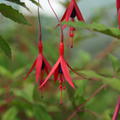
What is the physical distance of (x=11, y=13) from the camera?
1.03m

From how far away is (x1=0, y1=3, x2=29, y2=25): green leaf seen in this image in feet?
3.33

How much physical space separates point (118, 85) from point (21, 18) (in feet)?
0.99

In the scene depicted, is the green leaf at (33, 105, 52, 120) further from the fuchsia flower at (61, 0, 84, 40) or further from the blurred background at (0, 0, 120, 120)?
the fuchsia flower at (61, 0, 84, 40)

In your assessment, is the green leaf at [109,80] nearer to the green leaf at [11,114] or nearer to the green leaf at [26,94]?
the green leaf at [26,94]

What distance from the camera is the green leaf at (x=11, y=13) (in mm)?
1015

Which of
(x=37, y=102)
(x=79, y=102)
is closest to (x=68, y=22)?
(x=79, y=102)

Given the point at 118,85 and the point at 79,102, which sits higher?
the point at 118,85

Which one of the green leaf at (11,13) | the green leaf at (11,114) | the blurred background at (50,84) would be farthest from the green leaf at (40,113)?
the green leaf at (11,13)

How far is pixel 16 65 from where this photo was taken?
7.57 ft

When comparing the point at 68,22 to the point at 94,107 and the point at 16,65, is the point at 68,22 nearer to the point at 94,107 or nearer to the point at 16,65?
the point at 94,107

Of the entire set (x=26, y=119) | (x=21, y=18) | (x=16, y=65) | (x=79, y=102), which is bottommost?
(x=26, y=119)

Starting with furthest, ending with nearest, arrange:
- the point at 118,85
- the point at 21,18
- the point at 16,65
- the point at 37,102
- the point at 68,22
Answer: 1. the point at 16,65
2. the point at 37,102
3. the point at 118,85
4. the point at 21,18
5. the point at 68,22

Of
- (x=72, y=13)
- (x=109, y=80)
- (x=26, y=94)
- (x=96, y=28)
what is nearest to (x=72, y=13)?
(x=72, y=13)

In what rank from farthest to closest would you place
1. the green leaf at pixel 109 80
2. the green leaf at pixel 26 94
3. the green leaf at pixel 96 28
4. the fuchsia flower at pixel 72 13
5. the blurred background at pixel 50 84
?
the green leaf at pixel 26 94, the blurred background at pixel 50 84, the green leaf at pixel 109 80, the fuchsia flower at pixel 72 13, the green leaf at pixel 96 28
